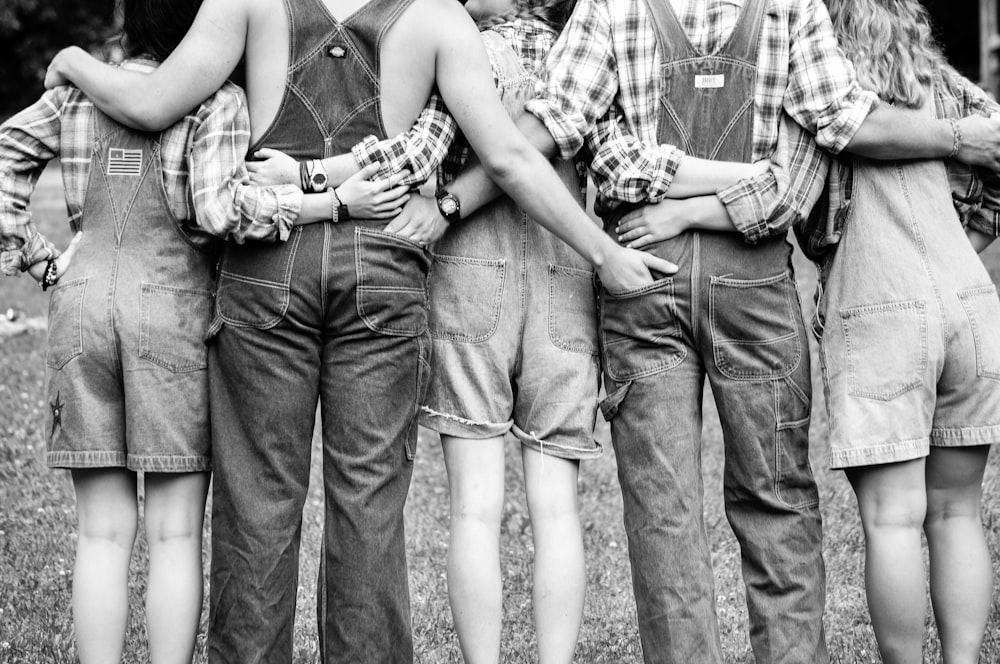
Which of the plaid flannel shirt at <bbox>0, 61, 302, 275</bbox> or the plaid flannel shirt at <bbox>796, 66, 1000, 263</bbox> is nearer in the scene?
the plaid flannel shirt at <bbox>0, 61, 302, 275</bbox>

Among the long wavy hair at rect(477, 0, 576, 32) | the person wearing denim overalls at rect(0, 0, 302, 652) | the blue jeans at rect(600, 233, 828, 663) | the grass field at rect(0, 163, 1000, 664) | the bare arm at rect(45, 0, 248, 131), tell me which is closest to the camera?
the bare arm at rect(45, 0, 248, 131)

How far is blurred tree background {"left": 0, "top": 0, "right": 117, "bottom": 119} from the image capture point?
917 inches

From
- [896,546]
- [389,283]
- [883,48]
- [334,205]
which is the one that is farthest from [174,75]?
[896,546]

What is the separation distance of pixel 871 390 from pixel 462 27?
137cm

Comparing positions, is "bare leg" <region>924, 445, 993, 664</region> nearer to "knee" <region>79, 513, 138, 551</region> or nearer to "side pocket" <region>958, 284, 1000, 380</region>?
"side pocket" <region>958, 284, 1000, 380</region>

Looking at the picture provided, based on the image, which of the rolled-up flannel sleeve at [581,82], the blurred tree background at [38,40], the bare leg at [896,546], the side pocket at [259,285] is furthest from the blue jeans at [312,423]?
the blurred tree background at [38,40]

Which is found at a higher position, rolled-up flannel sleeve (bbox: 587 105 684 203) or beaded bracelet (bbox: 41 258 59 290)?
rolled-up flannel sleeve (bbox: 587 105 684 203)

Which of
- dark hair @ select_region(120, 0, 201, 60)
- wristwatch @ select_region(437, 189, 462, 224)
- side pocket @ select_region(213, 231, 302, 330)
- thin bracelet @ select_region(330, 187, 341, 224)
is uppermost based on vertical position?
dark hair @ select_region(120, 0, 201, 60)

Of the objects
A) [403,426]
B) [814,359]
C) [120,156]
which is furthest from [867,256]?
[814,359]

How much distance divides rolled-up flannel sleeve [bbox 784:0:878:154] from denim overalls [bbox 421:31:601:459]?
724 mm

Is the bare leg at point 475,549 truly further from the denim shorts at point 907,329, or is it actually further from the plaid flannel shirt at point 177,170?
the denim shorts at point 907,329

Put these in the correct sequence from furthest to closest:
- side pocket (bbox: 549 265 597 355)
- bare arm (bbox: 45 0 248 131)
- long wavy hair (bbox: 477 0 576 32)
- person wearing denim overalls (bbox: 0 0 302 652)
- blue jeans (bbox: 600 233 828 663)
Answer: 1. long wavy hair (bbox: 477 0 576 32)
2. side pocket (bbox: 549 265 597 355)
3. blue jeans (bbox: 600 233 828 663)
4. person wearing denim overalls (bbox: 0 0 302 652)
5. bare arm (bbox: 45 0 248 131)

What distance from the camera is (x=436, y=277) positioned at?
3.23 meters

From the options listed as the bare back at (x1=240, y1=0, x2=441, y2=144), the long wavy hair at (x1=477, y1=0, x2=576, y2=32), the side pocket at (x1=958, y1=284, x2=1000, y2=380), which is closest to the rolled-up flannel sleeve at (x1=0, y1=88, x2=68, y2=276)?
the bare back at (x1=240, y1=0, x2=441, y2=144)
